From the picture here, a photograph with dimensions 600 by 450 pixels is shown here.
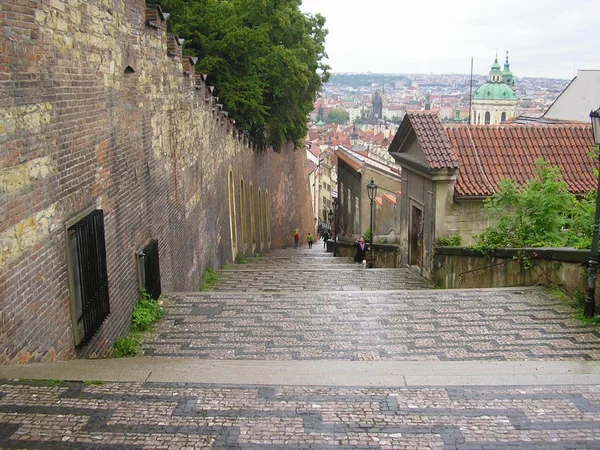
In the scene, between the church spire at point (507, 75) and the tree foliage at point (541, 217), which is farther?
Answer: the church spire at point (507, 75)

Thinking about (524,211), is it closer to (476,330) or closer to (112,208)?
(476,330)

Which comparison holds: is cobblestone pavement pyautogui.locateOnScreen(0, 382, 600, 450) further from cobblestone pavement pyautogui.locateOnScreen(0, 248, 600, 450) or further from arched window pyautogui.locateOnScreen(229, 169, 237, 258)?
arched window pyautogui.locateOnScreen(229, 169, 237, 258)

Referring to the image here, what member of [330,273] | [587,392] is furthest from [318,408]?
[330,273]

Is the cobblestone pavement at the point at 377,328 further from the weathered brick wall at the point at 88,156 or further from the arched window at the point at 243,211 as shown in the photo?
the arched window at the point at 243,211

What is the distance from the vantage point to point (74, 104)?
7.26 metres

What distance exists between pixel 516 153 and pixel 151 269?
35.5ft

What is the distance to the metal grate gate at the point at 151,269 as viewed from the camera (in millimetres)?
10227

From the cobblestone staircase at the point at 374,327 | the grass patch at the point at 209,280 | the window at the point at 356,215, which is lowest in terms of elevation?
the window at the point at 356,215

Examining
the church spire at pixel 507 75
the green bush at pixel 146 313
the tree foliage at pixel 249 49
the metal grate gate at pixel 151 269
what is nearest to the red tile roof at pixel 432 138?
the metal grate gate at pixel 151 269

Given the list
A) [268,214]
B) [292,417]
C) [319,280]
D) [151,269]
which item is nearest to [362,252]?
[319,280]

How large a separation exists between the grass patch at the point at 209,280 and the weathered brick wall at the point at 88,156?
0.33m

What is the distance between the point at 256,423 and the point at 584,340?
5.22 meters

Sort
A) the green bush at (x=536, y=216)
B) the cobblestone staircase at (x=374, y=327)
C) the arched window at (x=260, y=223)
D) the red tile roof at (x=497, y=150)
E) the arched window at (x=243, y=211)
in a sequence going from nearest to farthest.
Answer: the cobblestone staircase at (x=374, y=327) < the green bush at (x=536, y=216) < the red tile roof at (x=497, y=150) < the arched window at (x=243, y=211) < the arched window at (x=260, y=223)

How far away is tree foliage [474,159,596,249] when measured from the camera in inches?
480
